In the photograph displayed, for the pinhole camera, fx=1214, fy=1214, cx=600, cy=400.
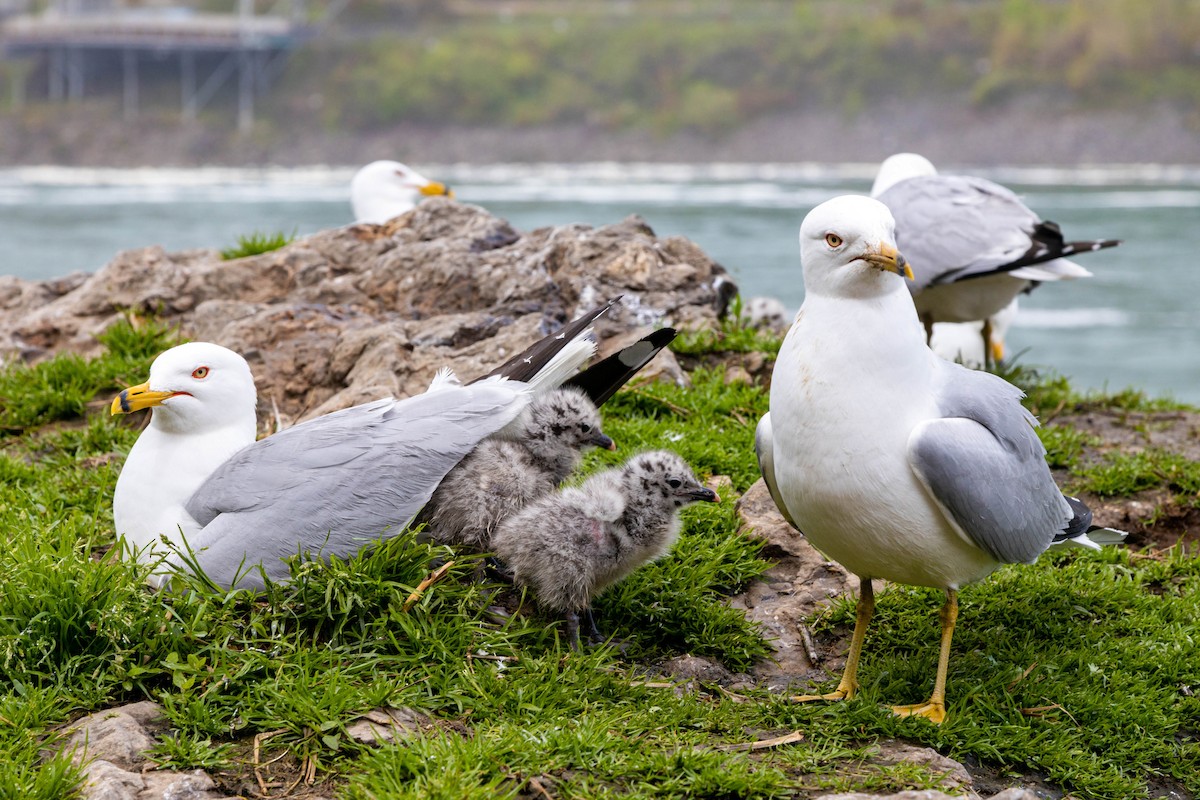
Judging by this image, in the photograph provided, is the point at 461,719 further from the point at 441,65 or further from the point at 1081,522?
the point at 441,65

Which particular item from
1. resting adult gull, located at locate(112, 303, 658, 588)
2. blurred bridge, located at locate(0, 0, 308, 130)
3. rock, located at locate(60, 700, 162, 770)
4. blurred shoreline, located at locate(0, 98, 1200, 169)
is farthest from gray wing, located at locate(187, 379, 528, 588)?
blurred bridge, located at locate(0, 0, 308, 130)

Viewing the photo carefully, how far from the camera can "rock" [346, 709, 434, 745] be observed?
3.34 m

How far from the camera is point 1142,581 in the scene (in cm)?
479

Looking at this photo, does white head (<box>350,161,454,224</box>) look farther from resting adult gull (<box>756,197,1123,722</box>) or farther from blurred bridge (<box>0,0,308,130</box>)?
blurred bridge (<box>0,0,308,130</box>)

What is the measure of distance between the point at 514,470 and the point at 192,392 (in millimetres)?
1160

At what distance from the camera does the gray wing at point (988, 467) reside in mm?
3555

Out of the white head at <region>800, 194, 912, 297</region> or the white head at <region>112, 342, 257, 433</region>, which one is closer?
Answer: the white head at <region>800, 194, 912, 297</region>

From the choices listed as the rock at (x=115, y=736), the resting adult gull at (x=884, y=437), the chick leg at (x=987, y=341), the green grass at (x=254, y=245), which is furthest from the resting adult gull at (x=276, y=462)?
the chick leg at (x=987, y=341)

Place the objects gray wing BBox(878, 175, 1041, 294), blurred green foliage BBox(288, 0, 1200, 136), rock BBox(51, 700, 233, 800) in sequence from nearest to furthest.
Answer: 1. rock BBox(51, 700, 233, 800)
2. gray wing BBox(878, 175, 1041, 294)
3. blurred green foliage BBox(288, 0, 1200, 136)

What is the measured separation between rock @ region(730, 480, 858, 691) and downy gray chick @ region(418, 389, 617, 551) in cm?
83

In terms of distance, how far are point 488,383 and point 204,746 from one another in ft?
5.45

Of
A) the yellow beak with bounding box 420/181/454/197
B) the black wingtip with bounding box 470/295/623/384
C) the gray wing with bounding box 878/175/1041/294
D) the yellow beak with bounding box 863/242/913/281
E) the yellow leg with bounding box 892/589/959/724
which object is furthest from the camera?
the yellow beak with bounding box 420/181/454/197

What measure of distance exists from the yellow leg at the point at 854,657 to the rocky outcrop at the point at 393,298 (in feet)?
8.18

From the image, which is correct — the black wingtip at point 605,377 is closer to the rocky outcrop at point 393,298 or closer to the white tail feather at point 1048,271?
the rocky outcrop at point 393,298
